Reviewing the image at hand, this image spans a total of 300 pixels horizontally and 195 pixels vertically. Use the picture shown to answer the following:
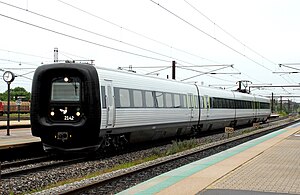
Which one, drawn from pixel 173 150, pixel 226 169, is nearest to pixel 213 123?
pixel 173 150

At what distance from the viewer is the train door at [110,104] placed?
595 inches

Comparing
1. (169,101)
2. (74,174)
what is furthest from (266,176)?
(169,101)

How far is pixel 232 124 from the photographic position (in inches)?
1406

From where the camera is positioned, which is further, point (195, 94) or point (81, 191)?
point (195, 94)

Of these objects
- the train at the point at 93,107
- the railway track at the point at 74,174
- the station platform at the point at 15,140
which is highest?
the train at the point at 93,107

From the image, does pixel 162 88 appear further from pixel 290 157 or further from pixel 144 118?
pixel 290 157

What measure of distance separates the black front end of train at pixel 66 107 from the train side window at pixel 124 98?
67.2 inches

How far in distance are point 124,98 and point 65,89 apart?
231 centimetres

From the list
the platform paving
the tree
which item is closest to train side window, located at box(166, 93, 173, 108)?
the platform paving

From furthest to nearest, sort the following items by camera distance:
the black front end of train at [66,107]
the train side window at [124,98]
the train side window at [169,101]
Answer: the train side window at [169,101], the train side window at [124,98], the black front end of train at [66,107]

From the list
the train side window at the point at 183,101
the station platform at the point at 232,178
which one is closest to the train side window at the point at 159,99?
the train side window at the point at 183,101

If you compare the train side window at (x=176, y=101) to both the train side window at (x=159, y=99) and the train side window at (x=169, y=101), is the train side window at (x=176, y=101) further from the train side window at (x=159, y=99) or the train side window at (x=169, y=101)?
the train side window at (x=159, y=99)

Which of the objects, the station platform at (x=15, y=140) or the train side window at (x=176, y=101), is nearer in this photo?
the station platform at (x=15, y=140)

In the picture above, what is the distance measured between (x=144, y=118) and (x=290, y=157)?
590cm
